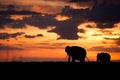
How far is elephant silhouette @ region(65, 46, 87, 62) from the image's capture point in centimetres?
4950

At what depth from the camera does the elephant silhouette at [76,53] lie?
49500mm

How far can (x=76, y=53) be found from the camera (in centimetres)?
5025
